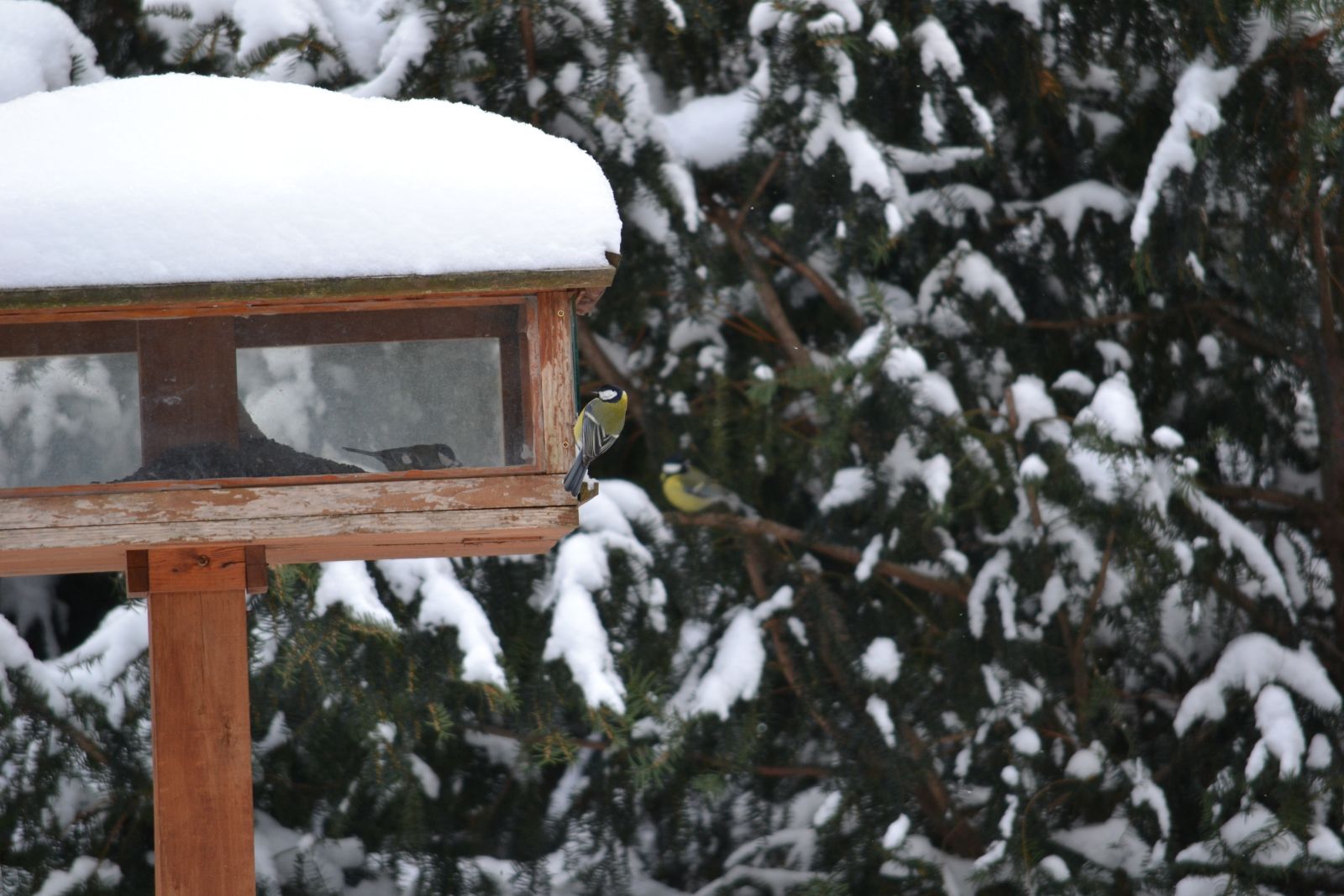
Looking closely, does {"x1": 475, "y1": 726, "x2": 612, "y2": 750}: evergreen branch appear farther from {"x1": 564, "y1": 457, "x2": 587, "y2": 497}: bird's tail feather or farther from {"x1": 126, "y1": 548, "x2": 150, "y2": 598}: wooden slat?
{"x1": 564, "y1": 457, "x2": 587, "y2": 497}: bird's tail feather

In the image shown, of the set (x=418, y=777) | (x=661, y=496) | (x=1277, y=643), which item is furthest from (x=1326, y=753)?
(x=418, y=777)

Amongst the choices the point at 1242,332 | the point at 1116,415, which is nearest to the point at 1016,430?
the point at 1116,415

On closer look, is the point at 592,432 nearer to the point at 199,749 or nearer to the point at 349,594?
the point at 199,749

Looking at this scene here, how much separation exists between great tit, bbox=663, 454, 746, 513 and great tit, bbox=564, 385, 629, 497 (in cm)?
118

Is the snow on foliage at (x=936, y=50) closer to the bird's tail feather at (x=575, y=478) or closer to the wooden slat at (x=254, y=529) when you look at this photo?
the bird's tail feather at (x=575, y=478)

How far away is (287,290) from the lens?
155 centimetres

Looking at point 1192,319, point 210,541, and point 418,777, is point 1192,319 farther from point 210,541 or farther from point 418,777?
point 210,541

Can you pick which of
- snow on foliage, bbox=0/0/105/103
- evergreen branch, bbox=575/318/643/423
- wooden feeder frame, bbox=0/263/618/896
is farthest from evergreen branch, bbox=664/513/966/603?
snow on foliage, bbox=0/0/105/103

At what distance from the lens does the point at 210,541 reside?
5.36 ft

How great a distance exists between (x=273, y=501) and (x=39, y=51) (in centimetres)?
181

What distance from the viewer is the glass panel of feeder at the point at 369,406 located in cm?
168

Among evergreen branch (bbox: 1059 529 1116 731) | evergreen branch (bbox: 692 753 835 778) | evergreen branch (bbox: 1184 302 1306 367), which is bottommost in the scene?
evergreen branch (bbox: 692 753 835 778)

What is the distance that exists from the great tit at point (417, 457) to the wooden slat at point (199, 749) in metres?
0.36

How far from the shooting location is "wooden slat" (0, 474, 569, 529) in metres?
1.60
